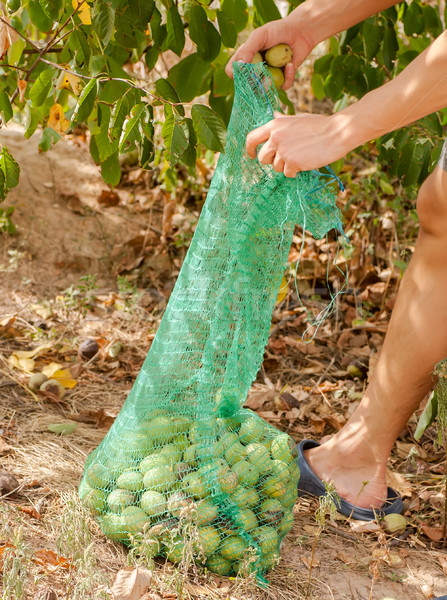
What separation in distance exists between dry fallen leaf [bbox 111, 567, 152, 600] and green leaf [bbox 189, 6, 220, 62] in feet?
4.68

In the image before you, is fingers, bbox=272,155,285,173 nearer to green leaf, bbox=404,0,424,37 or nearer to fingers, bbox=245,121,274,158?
fingers, bbox=245,121,274,158

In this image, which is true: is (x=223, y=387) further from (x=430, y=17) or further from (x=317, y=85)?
(x=430, y=17)

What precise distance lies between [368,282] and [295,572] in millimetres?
1968

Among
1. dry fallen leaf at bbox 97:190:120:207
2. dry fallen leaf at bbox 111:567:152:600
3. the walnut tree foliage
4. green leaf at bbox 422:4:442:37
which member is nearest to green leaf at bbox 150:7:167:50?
the walnut tree foliage

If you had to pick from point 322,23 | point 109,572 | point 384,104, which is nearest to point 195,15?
point 322,23

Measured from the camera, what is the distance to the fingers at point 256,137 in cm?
159

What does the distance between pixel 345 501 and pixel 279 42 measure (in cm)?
133

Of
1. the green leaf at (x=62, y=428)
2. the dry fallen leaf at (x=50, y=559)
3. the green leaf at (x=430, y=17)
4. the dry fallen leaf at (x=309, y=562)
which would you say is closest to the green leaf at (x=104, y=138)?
the green leaf at (x=62, y=428)

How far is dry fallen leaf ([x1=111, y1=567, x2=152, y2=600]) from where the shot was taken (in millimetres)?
1363

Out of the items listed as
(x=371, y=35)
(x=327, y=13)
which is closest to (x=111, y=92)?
(x=327, y=13)

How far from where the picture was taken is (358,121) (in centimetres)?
157

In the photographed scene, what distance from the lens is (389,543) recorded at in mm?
1906

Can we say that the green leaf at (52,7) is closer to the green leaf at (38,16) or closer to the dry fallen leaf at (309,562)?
the green leaf at (38,16)

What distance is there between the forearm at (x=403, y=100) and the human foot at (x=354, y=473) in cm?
98
